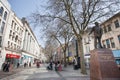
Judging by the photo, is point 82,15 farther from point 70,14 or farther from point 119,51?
point 119,51

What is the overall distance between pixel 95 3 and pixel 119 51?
1137 centimetres

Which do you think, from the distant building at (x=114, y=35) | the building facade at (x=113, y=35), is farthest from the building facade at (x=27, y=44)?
the distant building at (x=114, y=35)

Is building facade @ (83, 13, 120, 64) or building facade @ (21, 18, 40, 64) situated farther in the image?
building facade @ (21, 18, 40, 64)

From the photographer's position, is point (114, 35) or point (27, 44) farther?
point (27, 44)

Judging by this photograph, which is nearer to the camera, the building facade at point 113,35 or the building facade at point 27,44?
the building facade at point 113,35

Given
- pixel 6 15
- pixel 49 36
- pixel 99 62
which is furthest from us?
pixel 49 36

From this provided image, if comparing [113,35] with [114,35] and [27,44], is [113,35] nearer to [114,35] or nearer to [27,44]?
[114,35]

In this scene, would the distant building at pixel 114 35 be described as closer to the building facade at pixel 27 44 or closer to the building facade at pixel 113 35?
the building facade at pixel 113 35

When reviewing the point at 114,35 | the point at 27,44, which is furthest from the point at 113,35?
the point at 27,44

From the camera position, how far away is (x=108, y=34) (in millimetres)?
22578

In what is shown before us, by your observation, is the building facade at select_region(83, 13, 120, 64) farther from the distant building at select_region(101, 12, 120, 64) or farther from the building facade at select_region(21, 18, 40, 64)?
the building facade at select_region(21, 18, 40, 64)

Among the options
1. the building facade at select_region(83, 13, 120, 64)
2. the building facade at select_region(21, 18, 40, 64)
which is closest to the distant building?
the building facade at select_region(83, 13, 120, 64)

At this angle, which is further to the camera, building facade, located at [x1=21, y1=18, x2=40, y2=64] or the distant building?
building facade, located at [x1=21, y1=18, x2=40, y2=64]

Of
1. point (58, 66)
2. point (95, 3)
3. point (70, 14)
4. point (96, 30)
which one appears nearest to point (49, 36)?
point (58, 66)
